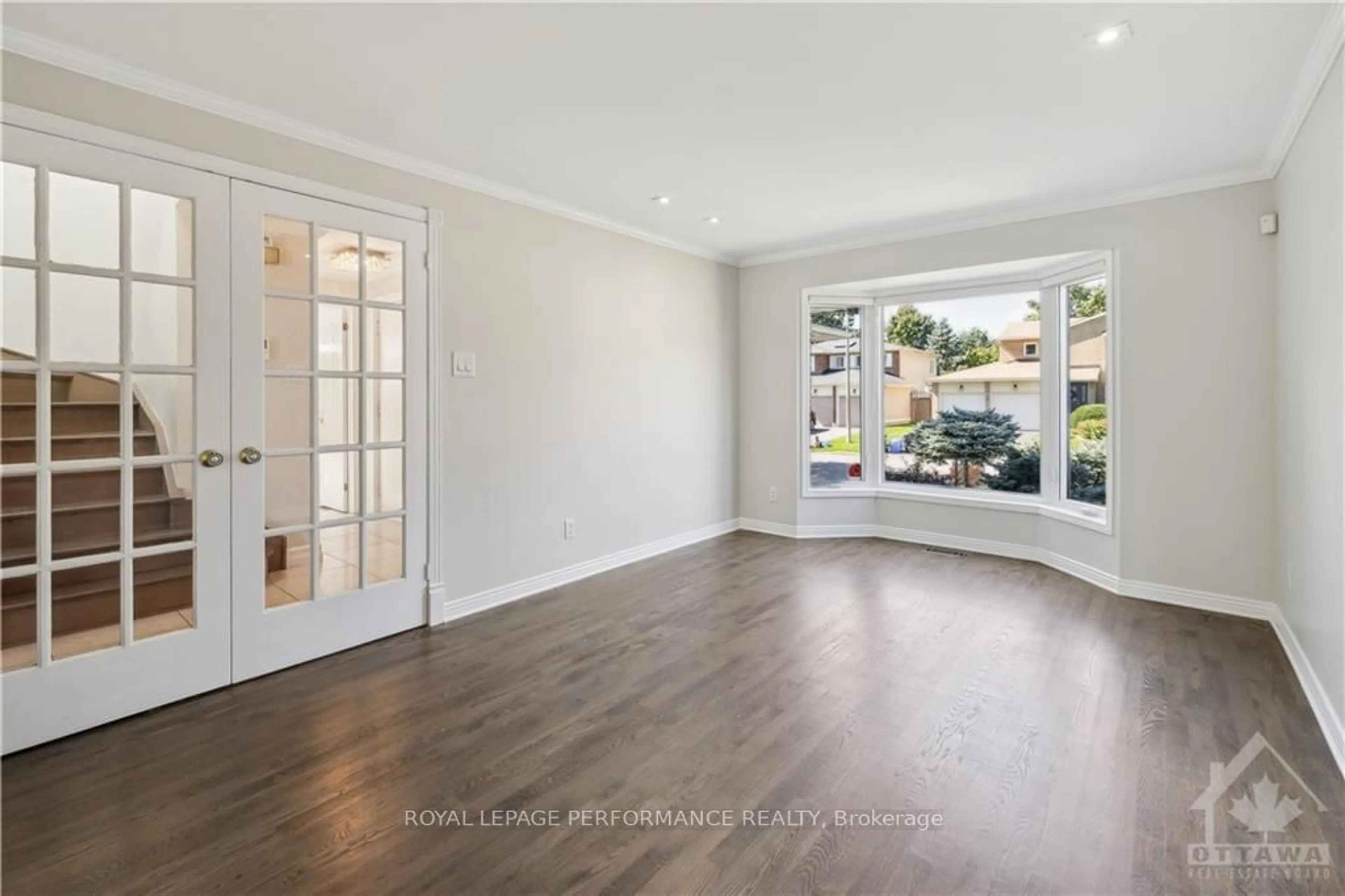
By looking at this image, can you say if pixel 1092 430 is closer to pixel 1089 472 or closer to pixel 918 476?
pixel 1089 472

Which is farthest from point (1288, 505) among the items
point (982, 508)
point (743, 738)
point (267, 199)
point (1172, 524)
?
point (267, 199)

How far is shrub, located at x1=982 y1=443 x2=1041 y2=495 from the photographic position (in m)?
4.88

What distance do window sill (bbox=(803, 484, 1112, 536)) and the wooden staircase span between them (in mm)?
4417

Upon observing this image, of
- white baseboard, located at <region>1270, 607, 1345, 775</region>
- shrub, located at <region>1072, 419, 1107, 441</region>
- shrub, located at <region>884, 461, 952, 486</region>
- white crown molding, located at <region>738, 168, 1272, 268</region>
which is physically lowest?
white baseboard, located at <region>1270, 607, 1345, 775</region>

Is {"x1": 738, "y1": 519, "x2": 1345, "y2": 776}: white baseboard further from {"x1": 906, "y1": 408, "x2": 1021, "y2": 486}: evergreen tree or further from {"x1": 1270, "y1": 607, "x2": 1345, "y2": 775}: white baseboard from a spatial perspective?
{"x1": 906, "y1": 408, "x2": 1021, "y2": 486}: evergreen tree

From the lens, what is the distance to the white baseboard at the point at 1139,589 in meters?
2.37

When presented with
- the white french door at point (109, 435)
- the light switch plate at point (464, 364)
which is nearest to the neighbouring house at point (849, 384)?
the light switch plate at point (464, 364)

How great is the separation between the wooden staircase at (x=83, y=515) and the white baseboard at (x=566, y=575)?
130 centimetres

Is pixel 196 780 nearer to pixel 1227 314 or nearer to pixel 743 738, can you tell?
pixel 743 738

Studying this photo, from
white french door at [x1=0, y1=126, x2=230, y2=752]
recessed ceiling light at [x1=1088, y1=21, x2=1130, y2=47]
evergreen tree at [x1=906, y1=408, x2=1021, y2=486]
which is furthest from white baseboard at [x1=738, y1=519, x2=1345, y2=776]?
white french door at [x1=0, y1=126, x2=230, y2=752]

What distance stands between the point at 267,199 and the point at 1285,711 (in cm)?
468

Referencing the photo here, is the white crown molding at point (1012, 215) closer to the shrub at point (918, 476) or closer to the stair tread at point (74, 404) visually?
the shrub at point (918, 476)

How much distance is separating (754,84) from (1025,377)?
3.43 meters

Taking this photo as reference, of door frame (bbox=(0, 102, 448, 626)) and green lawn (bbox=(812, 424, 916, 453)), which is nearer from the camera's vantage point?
door frame (bbox=(0, 102, 448, 626))
